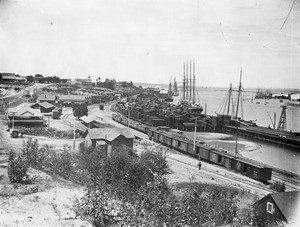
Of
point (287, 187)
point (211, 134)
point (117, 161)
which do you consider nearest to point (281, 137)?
point (211, 134)

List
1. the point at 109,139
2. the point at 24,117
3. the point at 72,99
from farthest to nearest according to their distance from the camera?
1. the point at 72,99
2. the point at 24,117
3. the point at 109,139

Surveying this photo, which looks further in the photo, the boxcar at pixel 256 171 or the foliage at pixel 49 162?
the boxcar at pixel 256 171

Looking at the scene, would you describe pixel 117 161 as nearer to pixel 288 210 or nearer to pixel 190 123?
pixel 288 210

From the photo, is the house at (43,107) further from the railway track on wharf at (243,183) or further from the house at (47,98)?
the railway track on wharf at (243,183)

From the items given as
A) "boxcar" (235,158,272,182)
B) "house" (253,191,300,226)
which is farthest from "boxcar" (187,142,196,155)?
"house" (253,191,300,226)

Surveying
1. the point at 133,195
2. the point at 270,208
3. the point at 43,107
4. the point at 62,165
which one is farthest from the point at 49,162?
the point at 43,107

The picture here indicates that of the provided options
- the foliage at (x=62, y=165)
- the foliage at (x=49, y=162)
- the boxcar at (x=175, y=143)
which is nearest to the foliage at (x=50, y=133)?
the boxcar at (x=175, y=143)

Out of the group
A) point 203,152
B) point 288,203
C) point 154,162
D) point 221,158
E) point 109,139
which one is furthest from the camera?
point 203,152

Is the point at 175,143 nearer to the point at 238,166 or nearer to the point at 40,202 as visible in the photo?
the point at 238,166
